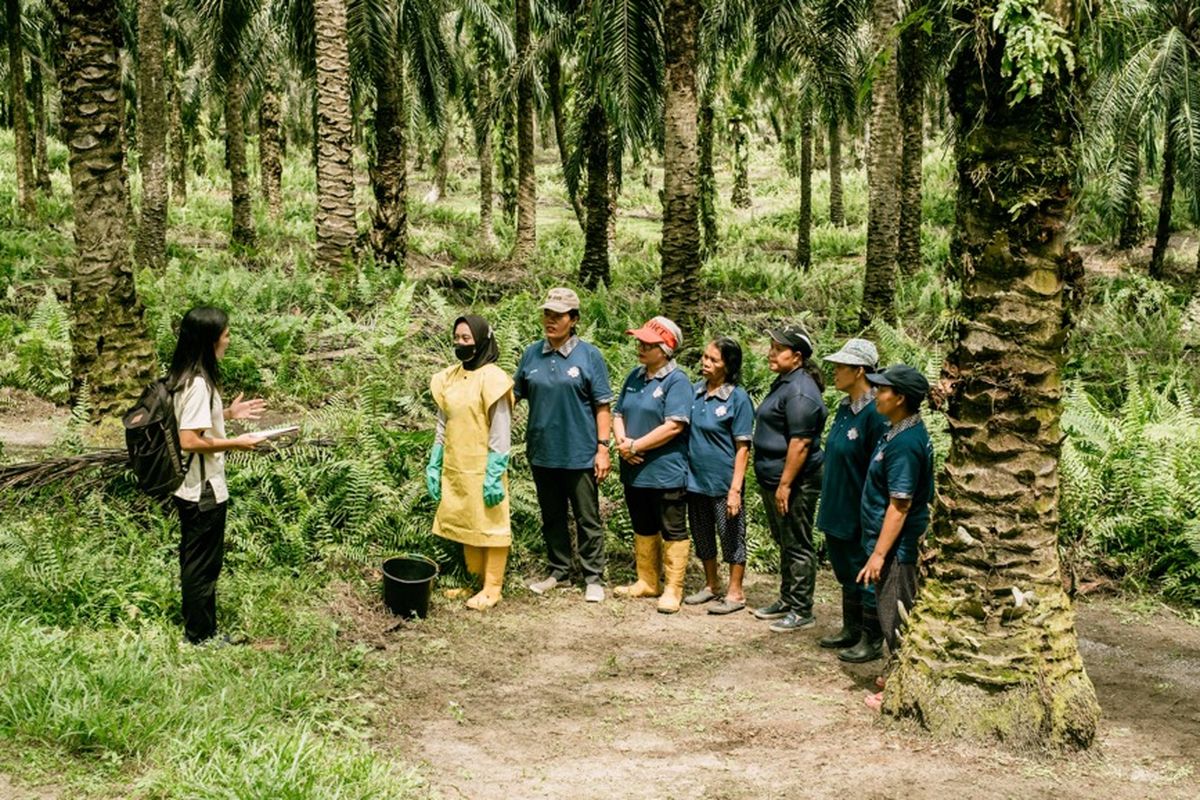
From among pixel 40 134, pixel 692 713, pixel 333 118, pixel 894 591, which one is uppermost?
pixel 40 134

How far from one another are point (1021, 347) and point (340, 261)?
36.1 ft

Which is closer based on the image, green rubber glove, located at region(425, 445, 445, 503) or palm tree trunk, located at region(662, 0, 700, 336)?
green rubber glove, located at region(425, 445, 445, 503)

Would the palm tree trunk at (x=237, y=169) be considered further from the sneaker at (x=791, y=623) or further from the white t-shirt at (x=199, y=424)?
the sneaker at (x=791, y=623)

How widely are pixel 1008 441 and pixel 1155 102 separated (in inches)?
704

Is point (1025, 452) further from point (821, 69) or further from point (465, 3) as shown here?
point (465, 3)

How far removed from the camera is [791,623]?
7289 mm

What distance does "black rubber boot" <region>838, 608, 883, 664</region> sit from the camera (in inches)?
257

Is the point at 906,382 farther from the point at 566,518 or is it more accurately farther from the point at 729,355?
the point at 566,518

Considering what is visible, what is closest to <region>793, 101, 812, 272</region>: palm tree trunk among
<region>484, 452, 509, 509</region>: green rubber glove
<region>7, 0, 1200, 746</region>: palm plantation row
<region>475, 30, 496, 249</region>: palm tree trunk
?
<region>7, 0, 1200, 746</region>: palm plantation row

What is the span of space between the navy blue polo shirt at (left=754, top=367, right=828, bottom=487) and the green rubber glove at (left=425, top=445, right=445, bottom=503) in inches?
87.4

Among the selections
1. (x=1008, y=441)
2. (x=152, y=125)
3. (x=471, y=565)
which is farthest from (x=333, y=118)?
(x=1008, y=441)

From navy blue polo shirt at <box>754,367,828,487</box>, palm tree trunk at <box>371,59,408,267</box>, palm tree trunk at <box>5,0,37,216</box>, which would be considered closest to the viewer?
navy blue polo shirt at <box>754,367,828,487</box>

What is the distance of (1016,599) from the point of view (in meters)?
5.30

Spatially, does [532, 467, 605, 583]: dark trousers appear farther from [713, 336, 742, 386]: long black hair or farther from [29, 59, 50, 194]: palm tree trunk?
[29, 59, 50, 194]: palm tree trunk
